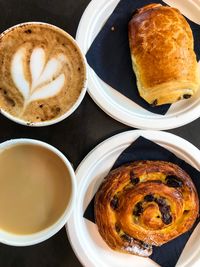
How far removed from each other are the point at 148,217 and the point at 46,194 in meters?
0.31

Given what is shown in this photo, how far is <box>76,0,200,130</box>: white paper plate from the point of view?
1511 millimetres

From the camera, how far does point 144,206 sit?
1.45m

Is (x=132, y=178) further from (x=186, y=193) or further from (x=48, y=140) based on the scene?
(x=48, y=140)

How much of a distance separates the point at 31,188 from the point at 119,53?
A: 521 millimetres

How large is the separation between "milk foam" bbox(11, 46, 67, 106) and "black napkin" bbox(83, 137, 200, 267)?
335 mm

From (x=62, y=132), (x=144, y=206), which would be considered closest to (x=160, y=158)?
(x=144, y=206)

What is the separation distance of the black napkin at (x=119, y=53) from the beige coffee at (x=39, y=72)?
16cm

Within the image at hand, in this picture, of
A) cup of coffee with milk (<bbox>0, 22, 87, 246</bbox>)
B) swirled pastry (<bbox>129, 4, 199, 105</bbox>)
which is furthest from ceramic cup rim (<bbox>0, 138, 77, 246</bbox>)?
swirled pastry (<bbox>129, 4, 199, 105</bbox>)

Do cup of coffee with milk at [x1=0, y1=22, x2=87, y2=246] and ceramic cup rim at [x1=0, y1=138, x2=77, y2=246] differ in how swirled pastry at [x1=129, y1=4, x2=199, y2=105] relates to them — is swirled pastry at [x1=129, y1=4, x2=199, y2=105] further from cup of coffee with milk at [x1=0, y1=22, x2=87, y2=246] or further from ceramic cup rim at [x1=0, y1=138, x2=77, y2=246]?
ceramic cup rim at [x1=0, y1=138, x2=77, y2=246]

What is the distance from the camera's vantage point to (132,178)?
148 cm

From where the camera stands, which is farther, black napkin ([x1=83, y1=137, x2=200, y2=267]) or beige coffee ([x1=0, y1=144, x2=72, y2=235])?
black napkin ([x1=83, y1=137, x2=200, y2=267])

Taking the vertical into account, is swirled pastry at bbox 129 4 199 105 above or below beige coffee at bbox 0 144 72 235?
above

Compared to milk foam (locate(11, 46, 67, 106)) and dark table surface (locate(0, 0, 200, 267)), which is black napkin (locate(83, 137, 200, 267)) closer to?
dark table surface (locate(0, 0, 200, 267))

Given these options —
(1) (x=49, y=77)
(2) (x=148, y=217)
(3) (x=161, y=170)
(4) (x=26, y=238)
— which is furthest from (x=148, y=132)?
(4) (x=26, y=238)
